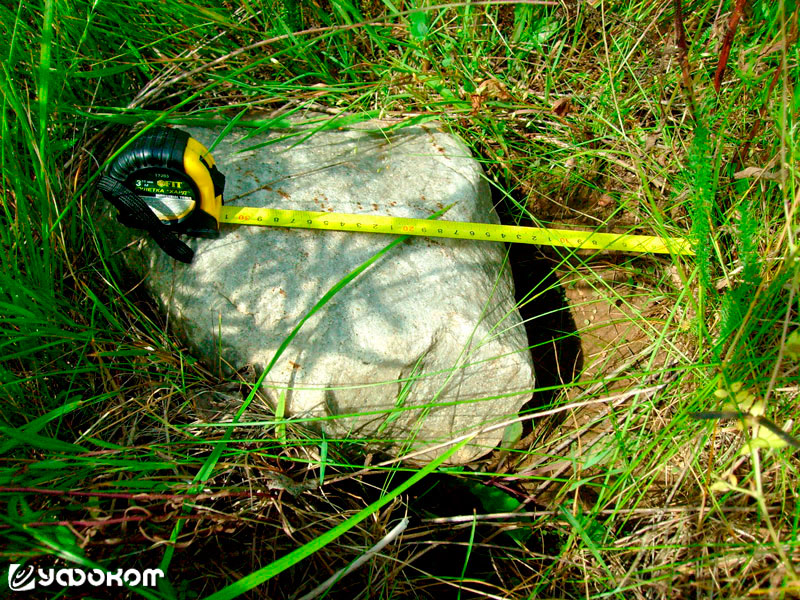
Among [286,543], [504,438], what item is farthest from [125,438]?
[504,438]

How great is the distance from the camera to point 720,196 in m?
2.27

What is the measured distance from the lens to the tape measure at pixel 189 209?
197 cm

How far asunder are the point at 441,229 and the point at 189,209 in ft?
3.28

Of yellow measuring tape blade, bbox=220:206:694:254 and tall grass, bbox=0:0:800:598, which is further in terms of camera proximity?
yellow measuring tape blade, bbox=220:206:694:254

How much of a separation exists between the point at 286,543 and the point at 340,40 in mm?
2296

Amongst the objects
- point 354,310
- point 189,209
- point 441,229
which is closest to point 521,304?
point 441,229

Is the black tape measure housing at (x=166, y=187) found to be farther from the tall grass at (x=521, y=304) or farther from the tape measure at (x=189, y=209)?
the tall grass at (x=521, y=304)

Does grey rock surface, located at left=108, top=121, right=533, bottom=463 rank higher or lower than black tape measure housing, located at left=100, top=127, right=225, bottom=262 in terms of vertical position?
lower

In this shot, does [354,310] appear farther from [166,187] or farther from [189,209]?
[166,187]

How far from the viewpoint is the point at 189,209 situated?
6.66ft

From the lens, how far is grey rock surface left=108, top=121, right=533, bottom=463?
1988 mm

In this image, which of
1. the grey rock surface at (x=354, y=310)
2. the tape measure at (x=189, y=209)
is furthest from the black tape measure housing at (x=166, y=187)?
the grey rock surface at (x=354, y=310)

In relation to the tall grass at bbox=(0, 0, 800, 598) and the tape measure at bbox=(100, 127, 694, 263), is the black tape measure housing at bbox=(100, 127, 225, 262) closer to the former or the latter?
the tape measure at bbox=(100, 127, 694, 263)

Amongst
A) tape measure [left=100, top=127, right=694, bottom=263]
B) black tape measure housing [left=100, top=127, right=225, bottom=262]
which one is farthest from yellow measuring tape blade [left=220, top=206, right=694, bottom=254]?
black tape measure housing [left=100, top=127, right=225, bottom=262]
